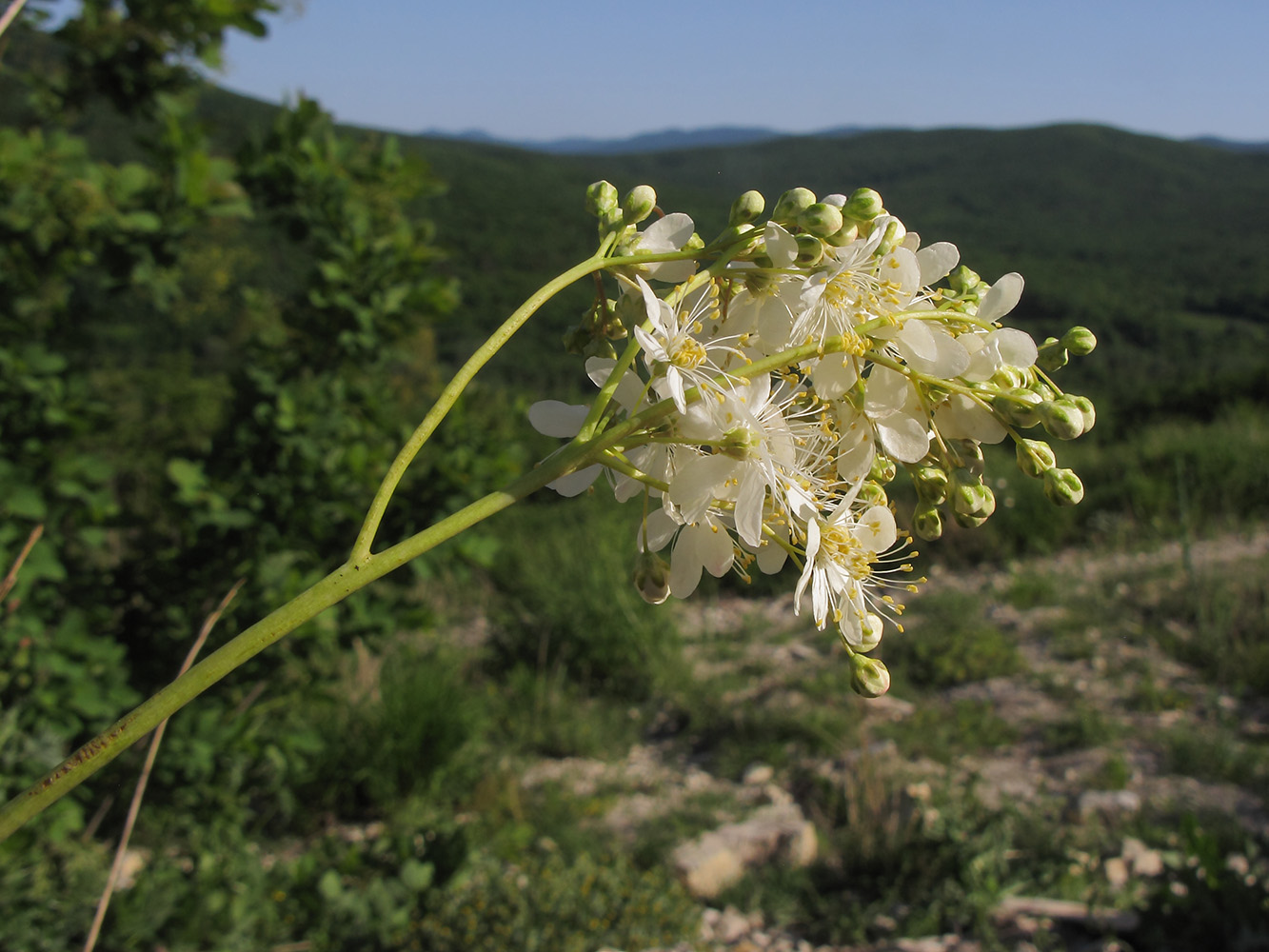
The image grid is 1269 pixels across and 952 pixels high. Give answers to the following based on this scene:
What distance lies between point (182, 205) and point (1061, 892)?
3763mm

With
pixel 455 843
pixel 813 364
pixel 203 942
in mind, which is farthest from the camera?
pixel 455 843

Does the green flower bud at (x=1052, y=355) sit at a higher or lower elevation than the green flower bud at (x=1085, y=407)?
higher

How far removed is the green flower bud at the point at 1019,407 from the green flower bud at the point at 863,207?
0.21 m

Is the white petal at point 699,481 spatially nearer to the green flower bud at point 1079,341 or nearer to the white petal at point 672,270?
the white petal at point 672,270

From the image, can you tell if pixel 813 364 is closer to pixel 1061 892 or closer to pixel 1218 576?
pixel 1061 892

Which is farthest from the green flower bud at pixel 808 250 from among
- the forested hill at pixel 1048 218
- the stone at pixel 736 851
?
the forested hill at pixel 1048 218

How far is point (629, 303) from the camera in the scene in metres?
0.85

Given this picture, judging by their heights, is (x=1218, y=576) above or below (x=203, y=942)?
above

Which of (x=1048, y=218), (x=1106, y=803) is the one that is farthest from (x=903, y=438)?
(x=1048, y=218)

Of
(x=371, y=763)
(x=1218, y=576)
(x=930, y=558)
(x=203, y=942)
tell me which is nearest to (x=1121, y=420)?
(x=930, y=558)

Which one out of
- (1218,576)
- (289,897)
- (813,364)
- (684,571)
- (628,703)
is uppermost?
(813,364)

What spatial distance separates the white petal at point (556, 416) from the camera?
3.06 feet

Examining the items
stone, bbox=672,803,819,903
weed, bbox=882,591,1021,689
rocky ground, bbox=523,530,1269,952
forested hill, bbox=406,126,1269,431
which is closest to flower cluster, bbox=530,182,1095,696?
rocky ground, bbox=523,530,1269,952

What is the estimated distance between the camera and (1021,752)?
169 inches
